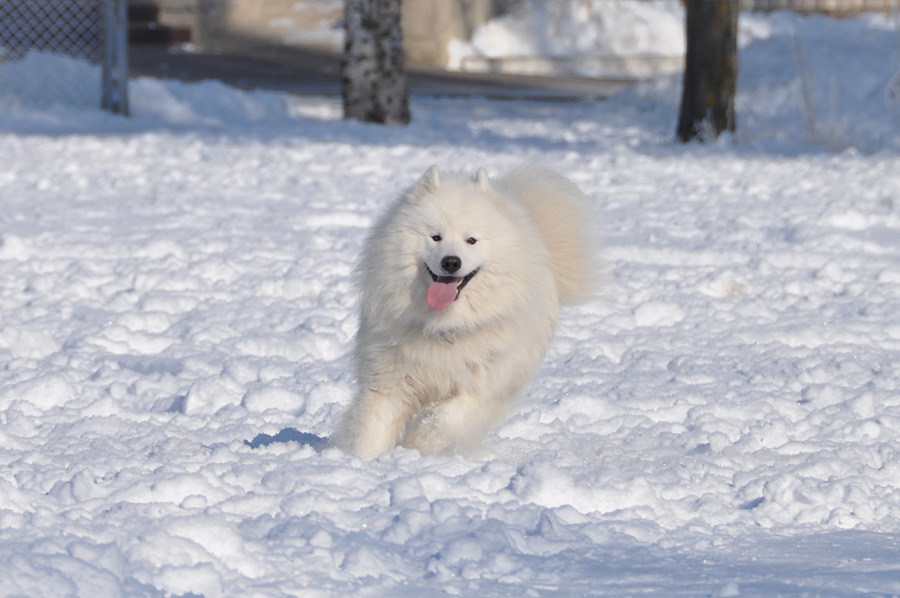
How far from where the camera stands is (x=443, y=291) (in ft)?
11.6

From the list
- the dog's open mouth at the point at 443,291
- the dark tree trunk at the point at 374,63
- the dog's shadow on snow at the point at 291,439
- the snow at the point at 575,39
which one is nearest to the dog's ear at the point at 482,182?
the dog's open mouth at the point at 443,291

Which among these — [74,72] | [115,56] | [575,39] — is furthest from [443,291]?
[575,39]

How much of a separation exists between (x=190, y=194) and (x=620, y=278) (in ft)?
11.1

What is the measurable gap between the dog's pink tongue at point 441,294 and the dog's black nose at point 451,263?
67 millimetres

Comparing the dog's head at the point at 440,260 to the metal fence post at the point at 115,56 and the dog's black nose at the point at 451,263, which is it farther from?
the metal fence post at the point at 115,56

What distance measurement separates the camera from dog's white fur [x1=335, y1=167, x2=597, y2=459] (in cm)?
363

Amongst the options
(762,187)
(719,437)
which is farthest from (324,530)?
(762,187)

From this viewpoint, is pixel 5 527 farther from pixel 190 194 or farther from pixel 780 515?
pixel 190 194

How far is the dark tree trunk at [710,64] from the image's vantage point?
A: 1049 cm

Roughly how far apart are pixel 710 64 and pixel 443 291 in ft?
25.4

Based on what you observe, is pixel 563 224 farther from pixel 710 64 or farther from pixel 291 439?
pixel 710 64

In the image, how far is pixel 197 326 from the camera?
546cm

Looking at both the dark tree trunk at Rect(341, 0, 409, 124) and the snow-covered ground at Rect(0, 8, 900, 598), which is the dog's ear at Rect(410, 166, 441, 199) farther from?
the dark tree trunk at Rect(341, 0, 409, 124)

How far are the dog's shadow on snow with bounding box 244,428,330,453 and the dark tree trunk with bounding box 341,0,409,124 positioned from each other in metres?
7.78
